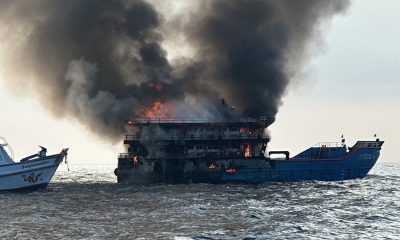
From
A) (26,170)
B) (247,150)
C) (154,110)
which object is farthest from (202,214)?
(154,110)

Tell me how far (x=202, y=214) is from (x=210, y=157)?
3909 centimetres

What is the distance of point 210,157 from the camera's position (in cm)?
8531

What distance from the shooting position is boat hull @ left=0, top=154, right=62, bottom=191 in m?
67.8

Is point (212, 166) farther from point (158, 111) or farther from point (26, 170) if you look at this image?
point (26, 170)

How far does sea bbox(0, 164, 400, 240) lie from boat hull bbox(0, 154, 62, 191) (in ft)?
7.98

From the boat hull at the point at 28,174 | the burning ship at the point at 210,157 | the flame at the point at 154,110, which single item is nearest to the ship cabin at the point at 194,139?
the burning ship at the point at 210,157

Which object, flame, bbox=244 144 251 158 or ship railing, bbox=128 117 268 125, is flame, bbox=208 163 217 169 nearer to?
flame, bbox=244 144 251 158

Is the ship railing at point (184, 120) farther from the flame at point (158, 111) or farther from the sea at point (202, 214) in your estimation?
the sea at point (202, 214)

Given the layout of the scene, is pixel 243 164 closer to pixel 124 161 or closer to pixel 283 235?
pixel 124 161

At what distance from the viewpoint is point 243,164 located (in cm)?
8469

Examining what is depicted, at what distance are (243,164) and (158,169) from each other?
13.7 meters

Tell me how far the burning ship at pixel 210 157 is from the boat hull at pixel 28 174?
14.6m

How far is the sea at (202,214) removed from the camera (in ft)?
122

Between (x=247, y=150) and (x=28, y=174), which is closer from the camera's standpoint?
(x=28, y=174)
